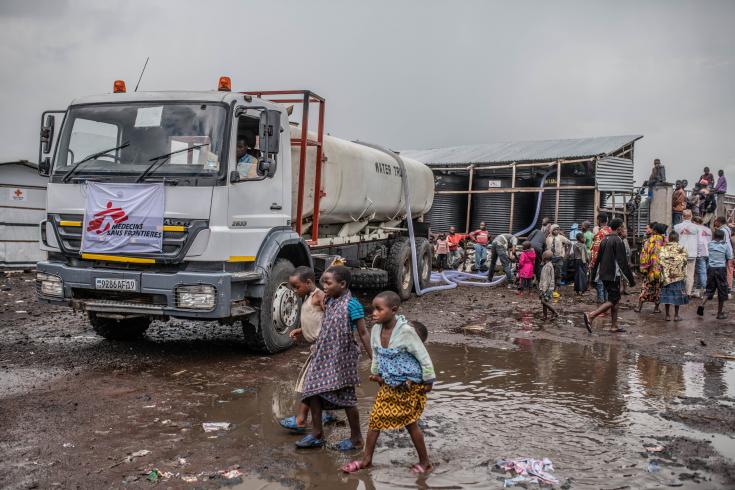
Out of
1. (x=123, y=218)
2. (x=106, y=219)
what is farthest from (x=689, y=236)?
(x=106, y=219)

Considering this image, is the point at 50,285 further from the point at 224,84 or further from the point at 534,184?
the point at 534,184

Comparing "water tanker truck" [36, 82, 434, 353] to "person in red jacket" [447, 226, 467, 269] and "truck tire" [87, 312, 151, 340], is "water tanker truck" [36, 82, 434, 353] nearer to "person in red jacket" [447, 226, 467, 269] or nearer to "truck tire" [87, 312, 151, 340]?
"truck tire" [87, 312, 151, 340]

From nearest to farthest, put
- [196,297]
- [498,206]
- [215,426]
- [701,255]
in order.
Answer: [215,426], [196,297], [701,255], [498,206]

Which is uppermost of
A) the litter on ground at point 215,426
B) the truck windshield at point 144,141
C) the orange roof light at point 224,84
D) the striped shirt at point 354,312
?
the orange roof light at point 224,84

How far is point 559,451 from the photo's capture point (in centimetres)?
424

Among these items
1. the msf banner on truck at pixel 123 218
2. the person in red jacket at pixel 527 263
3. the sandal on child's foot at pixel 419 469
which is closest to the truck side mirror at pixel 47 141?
the msf banner on truck at pixel 123 218

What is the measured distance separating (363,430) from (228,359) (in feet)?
8.61

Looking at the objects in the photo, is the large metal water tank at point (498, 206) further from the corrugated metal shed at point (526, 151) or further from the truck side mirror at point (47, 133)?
the truck side mirror at point (47, 133)

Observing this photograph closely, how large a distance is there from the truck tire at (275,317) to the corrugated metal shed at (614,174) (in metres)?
12.7

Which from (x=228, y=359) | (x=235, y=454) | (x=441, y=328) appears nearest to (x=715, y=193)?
(x=441, y=328)

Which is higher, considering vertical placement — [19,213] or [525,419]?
[19,213]

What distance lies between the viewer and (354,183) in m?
9.45

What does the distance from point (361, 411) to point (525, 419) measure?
4.40 feet

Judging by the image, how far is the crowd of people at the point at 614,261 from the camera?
924 cm
